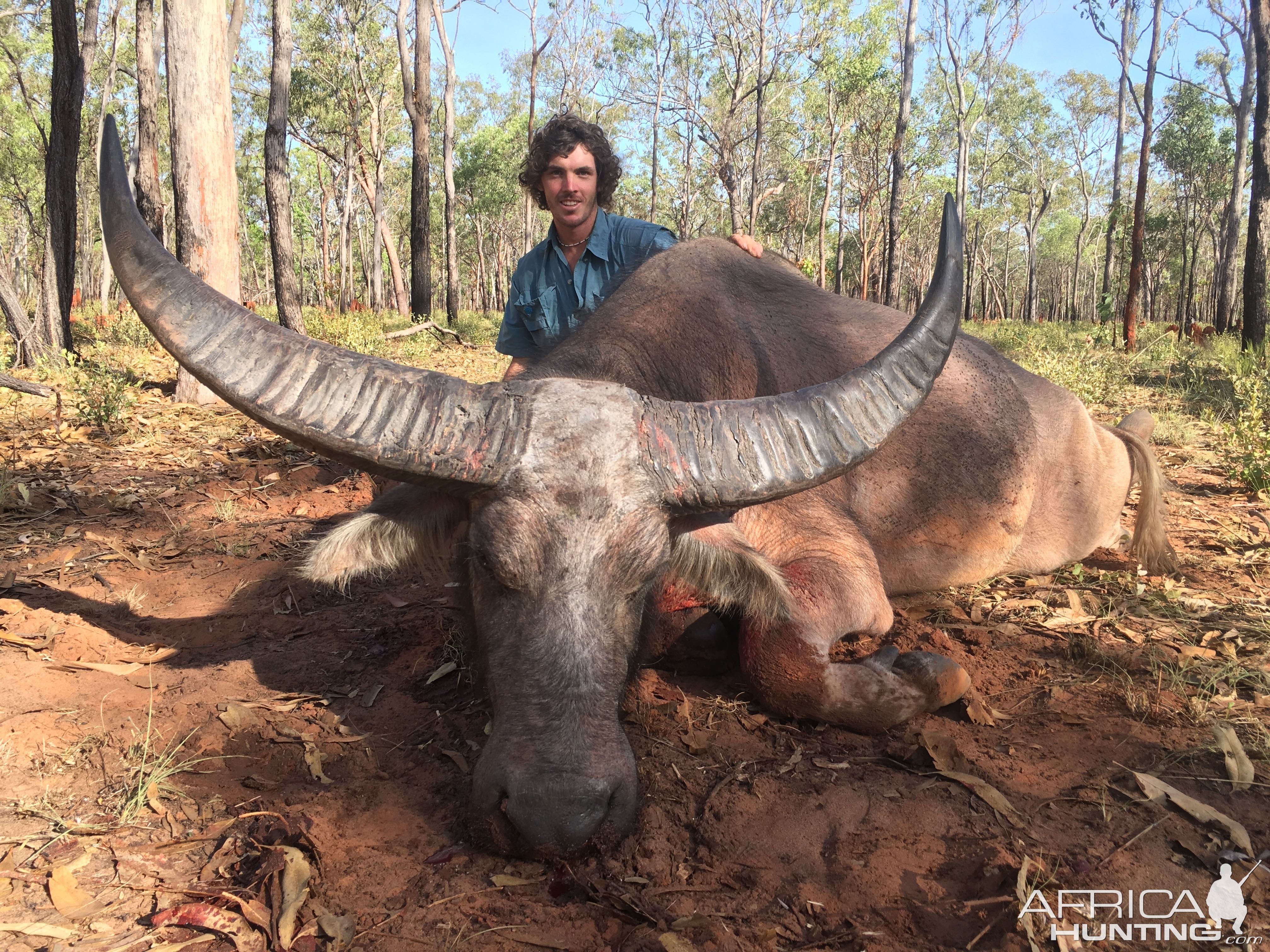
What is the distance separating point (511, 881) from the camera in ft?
6.00

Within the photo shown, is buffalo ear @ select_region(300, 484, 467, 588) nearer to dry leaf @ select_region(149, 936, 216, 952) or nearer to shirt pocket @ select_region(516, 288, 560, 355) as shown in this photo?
dry leaf @ select_region(149, 936, 216, 952)

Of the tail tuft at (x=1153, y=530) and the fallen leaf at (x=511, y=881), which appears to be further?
the tail tuft at (x=1153, y=530)

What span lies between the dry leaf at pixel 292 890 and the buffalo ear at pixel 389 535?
0.82 meters

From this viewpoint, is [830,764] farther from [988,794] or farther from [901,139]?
[901,139]

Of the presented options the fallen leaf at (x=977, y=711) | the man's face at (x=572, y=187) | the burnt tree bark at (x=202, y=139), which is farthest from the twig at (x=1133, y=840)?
the burnt tree bark at (x=202, y=139)

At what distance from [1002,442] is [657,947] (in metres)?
3.05

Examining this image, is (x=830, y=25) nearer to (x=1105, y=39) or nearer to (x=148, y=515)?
(x=1105, y=39)

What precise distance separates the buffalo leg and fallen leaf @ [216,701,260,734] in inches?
69.2

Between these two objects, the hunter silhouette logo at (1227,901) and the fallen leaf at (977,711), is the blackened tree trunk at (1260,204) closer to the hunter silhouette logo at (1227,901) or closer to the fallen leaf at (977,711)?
the fallen leaf at (977,711)

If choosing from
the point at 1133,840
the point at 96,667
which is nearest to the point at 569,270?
the point at 96,667

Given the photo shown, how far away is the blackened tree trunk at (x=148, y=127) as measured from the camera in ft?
35.4

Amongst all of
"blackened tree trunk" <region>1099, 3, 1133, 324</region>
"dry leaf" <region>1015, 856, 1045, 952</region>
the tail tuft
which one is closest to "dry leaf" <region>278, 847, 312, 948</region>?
"dry leaf" <region>1015, 856, 1045, 952</region>

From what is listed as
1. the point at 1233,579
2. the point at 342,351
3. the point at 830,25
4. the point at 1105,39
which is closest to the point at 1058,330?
the point at 1105,39

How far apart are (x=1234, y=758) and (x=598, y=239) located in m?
4.27
